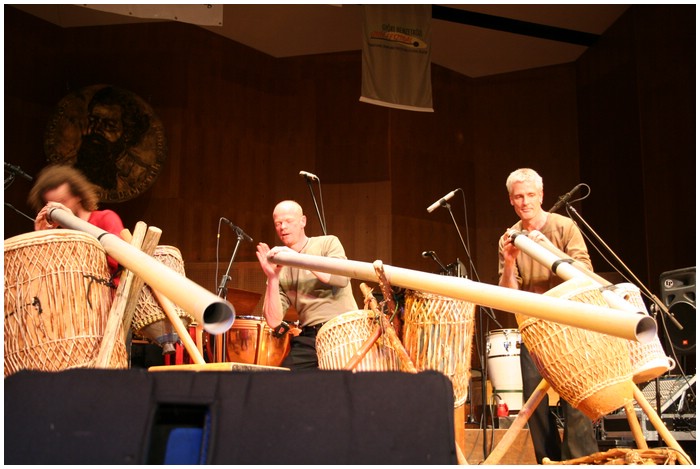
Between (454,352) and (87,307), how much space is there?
136 cm

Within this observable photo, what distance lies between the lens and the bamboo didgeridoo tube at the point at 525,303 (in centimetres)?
177

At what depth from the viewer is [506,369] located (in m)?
6.80

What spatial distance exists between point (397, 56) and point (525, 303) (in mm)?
5984

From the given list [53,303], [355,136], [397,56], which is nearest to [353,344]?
[53,303]

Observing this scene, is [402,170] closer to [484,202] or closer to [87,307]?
[484,202]

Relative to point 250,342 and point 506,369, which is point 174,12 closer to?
point 250,342

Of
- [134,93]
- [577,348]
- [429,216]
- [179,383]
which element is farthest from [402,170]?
[179,383]

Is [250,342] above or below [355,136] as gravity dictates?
below

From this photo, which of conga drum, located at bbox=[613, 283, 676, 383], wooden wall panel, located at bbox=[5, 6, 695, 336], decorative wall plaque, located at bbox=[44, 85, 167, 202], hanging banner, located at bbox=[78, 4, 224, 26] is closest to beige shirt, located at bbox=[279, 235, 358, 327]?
conga drum, located at bbox=[613, 283, 676, 383]

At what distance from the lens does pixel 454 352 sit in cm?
284

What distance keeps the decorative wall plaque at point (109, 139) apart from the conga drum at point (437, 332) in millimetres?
6293

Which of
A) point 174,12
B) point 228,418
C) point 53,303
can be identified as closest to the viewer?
point 228,418

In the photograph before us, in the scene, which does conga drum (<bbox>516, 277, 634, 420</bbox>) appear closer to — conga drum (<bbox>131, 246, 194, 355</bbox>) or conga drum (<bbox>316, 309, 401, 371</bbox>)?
conga drum (<bbox>316, 309, 401, 371</bbox>)

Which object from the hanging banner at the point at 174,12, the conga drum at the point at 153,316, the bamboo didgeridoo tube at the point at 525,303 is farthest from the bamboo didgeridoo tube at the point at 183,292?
the hanging banner at the point at 174,12
